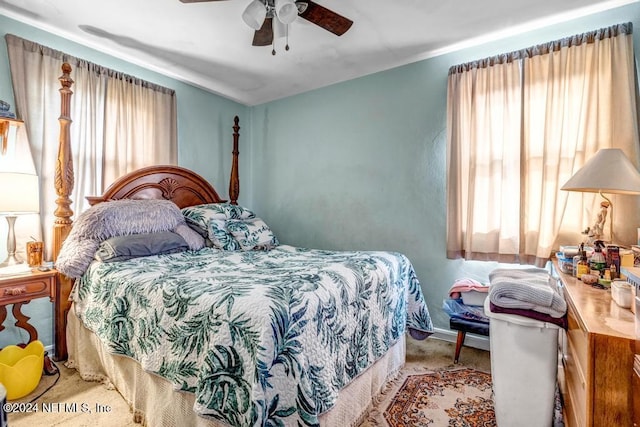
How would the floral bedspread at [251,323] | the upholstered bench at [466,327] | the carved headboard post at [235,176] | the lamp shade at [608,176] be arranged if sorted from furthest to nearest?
1. the carved headboard post at [235,176]
2. the upholstered bench at [466,327]
3. the lamp shade at [608,176]
4. the floral bedspread at [251,323]

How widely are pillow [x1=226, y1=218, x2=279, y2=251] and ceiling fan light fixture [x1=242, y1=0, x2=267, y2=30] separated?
1.62m

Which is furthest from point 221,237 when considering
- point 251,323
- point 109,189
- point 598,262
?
point 598,262

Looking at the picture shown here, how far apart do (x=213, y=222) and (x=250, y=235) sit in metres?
0.34

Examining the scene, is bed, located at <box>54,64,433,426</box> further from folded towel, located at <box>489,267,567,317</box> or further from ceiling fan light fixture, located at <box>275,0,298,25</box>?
ceiling fan light fixture, located at <box>275,0,298,25</box>

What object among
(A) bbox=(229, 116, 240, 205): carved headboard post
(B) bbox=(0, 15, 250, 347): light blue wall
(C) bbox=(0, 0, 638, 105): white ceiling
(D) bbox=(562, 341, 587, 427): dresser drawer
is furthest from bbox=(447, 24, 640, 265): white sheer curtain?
(B) bbox=(0, 15, 250, 347): light blue wall

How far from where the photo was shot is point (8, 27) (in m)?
2.28

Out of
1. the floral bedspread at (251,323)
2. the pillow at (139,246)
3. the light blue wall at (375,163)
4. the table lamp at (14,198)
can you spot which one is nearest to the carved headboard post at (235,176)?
the light blue wall at (375,163)

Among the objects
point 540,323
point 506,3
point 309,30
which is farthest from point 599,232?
point 309,30

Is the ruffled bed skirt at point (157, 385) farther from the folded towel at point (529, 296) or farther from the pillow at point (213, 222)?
Answer: the pillow at point (213, 222)

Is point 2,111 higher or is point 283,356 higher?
point 2,111

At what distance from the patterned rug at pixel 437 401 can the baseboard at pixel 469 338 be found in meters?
0.43

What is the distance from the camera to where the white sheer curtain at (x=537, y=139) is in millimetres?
2070

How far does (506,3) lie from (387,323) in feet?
7.41

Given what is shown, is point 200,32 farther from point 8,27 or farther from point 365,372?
point 365,372
